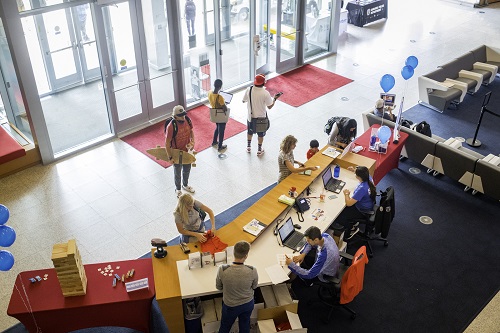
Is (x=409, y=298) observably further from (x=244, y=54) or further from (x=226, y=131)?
(x=244, y=54)

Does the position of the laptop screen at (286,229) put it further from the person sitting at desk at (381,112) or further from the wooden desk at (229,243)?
the person sitting at desk at (381,112)

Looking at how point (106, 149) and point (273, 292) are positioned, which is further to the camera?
point (106, 149)

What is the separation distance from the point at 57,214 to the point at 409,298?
5.23 meters

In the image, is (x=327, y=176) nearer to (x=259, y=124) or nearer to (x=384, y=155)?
(x=384, y=155)

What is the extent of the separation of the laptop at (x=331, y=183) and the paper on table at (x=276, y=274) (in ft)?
5.64

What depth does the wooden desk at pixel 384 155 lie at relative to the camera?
318 inches

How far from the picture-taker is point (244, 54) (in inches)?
467

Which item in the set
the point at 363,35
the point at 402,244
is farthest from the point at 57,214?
the point at 363,35

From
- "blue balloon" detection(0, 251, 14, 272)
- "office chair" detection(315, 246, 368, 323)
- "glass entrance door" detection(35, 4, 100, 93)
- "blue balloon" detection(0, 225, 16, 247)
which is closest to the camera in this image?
"blue balloon" detection(0, 225, 16, 247)

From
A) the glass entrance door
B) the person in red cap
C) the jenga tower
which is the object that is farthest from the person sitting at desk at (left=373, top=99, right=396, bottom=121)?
the jenga tower

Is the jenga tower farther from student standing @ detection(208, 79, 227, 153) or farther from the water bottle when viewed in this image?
student standing @ detection(208, 79, 227, 153)

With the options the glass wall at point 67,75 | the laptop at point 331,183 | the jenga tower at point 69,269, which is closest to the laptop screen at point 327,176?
the laptop at point 331,183

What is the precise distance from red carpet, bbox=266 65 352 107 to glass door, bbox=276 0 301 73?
10.0 inches

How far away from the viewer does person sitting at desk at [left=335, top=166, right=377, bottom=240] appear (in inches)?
265
